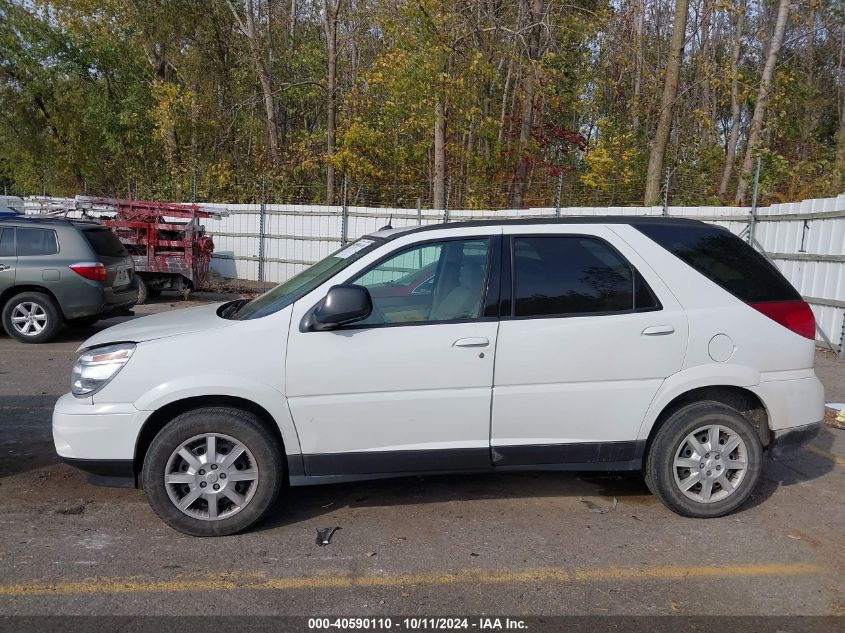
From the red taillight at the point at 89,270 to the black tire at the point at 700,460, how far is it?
7985 millimetres

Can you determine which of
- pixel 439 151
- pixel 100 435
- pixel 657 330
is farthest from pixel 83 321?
pixel 439 151

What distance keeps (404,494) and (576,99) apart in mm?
20578

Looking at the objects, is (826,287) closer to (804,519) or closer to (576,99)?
(804,519)

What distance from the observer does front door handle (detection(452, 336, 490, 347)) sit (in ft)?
13.0

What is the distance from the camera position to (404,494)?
15.3 feet

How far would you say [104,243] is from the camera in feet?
32.7

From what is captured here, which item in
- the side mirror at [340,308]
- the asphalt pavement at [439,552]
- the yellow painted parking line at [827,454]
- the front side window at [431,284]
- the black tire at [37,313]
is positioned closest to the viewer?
the asphalt pavement at [439,552]

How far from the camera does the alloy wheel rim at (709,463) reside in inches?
168

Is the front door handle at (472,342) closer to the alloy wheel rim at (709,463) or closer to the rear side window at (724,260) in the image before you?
the rear side window at (724,260)

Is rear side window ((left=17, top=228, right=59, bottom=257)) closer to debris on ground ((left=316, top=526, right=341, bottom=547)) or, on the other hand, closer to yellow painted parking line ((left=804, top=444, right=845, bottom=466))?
debris on ground ((left=316, top=526, right=341, bottom=547))

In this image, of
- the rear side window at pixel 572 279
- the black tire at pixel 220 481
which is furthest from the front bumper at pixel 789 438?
the black tire at pixel 220 481

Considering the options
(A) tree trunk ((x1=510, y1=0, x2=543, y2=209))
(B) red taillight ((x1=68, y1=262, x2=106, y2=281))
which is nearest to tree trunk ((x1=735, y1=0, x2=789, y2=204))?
(A) tree trunk ((x1=510, y1=0, x2=543, y2=209))

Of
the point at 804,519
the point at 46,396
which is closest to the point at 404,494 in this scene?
the point at 804,519

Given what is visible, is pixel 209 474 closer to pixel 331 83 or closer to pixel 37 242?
pixel 37 242
